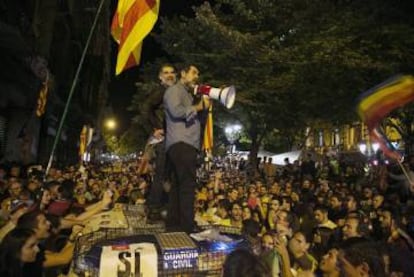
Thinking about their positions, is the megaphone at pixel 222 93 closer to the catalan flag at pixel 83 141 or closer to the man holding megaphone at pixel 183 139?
the man holding megaphone at pixel 183 139

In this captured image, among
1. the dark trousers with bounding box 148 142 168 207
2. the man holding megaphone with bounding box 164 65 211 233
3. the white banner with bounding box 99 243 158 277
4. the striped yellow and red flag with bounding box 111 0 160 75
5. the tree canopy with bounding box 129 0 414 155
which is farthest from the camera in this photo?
the tree canopy with bounding box 129 0 414 155

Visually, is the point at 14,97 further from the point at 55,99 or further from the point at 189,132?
the point at 189,132

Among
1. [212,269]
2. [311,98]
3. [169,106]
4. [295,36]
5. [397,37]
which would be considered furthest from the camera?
[295,36]

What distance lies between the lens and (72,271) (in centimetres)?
418

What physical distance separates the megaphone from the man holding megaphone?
13 cm

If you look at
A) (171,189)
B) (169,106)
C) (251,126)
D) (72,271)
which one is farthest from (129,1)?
(251,126)

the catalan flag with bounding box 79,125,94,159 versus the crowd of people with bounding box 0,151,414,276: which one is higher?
the catalan flag with bounding box 79,125,94,159

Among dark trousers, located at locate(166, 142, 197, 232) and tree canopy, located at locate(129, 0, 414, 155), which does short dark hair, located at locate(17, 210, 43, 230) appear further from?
tree canopy, located at locate(129, 0, 414, 155)

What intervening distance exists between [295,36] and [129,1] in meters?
12.7

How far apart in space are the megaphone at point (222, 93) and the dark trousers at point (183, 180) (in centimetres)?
59

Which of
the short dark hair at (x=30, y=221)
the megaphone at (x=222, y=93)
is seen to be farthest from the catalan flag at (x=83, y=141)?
the megaphone at (x=222, y=93)

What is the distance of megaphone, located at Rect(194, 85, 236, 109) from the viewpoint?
4805mm

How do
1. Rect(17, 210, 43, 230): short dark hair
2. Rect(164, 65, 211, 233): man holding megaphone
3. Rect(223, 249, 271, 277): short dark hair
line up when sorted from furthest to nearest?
Rect(164, 65, 211, 233): man holding megaphone
Rect(17, 210, 43, 230): short dark hair
Rect(223, 249, 271, 277): short dark hair

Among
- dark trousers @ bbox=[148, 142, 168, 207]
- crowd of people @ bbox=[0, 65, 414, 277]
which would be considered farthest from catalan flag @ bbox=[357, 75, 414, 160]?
dark trousers @ bbox=[148, 142, 168, 207]
